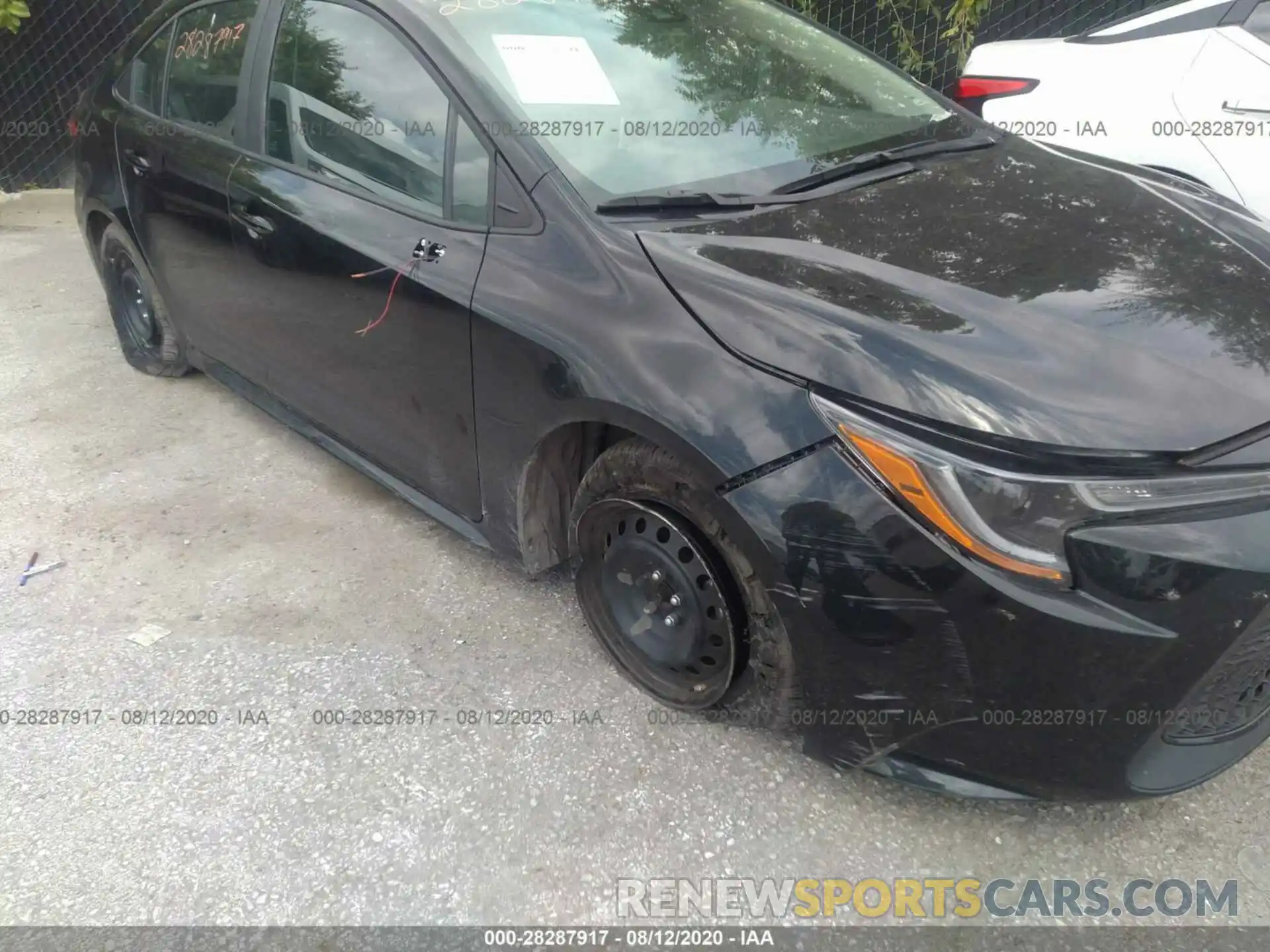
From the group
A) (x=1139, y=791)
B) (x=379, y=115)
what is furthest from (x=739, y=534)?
(x=379, y=115)

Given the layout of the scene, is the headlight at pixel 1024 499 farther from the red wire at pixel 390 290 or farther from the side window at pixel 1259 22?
the side window at pixel 1259 22

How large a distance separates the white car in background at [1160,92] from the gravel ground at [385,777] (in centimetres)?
266

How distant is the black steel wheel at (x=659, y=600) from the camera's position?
80.7 inches

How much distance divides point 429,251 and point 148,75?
2.23 m

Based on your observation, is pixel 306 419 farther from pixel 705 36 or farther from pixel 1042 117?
pixel 1042 117

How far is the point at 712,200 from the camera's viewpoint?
2236mm

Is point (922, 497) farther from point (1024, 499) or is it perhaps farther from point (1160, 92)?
point (1160, 92)

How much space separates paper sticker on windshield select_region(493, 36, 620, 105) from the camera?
2377 mm

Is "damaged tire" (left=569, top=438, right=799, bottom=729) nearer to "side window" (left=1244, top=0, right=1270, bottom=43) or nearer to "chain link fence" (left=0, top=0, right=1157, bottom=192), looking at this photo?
"side window" (left=1244, top=0, right=1270, bottom=43)

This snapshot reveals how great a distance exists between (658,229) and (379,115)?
96 cm

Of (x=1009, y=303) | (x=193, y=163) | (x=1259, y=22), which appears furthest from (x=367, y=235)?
(x=1259, y=22)

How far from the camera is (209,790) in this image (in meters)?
2.16

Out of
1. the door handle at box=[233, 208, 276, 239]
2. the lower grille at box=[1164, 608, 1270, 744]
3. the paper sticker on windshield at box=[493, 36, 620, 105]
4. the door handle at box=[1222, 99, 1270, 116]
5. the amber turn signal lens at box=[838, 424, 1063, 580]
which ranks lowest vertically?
the lower grille at box=[1164, 608, 1270, 744]

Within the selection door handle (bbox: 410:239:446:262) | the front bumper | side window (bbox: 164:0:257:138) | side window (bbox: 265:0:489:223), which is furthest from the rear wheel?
the front bumper
